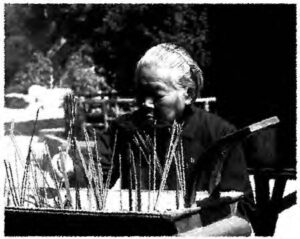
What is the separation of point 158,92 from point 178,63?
128 mm

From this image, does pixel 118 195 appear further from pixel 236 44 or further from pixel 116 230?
pixel 236 44

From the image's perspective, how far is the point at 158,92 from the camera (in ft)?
7.67

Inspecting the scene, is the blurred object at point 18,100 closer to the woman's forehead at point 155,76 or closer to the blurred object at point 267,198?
the blurred object at point 267,198

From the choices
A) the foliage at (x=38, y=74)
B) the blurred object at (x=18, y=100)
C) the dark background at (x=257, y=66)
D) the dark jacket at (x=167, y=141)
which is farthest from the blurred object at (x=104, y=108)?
the foliage at (x=38, y=74)

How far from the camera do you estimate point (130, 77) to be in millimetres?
16219

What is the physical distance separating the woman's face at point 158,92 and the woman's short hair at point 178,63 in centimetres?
2

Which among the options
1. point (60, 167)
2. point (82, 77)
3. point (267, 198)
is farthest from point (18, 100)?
point (60, 167)

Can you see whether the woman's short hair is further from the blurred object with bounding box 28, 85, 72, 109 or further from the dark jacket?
the blurred object with bounding box 28, 85, 72, 109

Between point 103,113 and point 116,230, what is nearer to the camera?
point 116,230

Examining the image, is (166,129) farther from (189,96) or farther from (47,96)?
(47,96)

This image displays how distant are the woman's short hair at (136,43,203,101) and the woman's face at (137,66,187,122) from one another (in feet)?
0.07

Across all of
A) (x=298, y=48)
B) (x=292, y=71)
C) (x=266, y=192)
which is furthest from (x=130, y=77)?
(x=298, y=48)

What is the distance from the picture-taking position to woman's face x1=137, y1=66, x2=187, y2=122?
2332 mm

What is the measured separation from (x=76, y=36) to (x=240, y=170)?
55.2 ft
